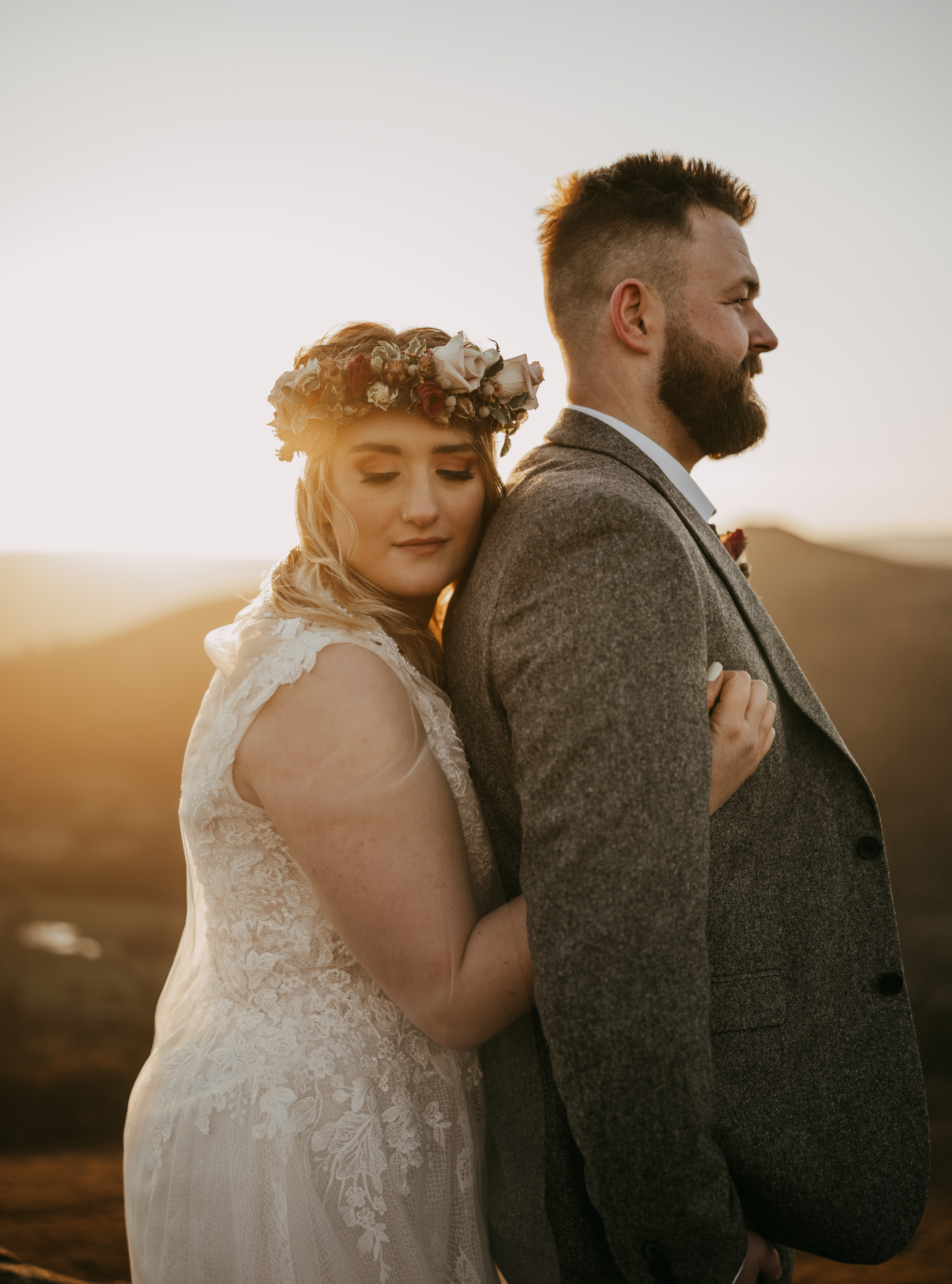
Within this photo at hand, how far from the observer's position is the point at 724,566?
62.3 inches

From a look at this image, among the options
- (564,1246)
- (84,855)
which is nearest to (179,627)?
(84,855)

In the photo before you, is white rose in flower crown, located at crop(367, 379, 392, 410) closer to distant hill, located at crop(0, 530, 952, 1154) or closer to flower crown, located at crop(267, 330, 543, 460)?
flower crown, located at crop(267, 330, 543, 460)

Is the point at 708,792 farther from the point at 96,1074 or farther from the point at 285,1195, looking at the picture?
the point at 96,1074

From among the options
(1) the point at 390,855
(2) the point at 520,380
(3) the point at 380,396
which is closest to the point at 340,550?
(3) the point at 380,396

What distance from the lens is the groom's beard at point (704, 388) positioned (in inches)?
73.1

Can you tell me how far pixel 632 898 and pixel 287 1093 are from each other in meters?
0.80

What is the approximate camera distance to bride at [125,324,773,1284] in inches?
54.5

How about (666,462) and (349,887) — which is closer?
(349,887)

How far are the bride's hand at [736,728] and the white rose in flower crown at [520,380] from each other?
2.50ft

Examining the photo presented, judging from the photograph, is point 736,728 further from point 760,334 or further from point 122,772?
point 122,772

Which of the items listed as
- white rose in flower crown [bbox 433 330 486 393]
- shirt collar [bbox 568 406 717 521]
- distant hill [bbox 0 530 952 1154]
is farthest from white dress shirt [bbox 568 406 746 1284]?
distant hill [bbox 0 530 952 1154]

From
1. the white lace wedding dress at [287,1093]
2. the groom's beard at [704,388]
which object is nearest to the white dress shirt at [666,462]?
the groom's beard at [704,388]

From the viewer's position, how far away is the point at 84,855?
30.0 ft

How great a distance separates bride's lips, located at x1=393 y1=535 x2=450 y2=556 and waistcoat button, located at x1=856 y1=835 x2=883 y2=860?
0.98 meters
